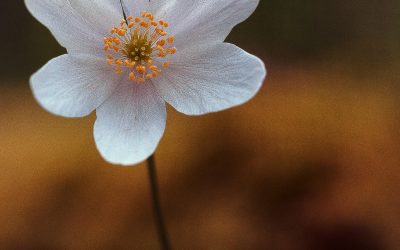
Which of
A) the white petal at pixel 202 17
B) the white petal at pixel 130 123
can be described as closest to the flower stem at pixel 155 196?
the white petal at pixel 130 123

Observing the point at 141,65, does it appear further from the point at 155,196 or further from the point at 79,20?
the point at 155,196

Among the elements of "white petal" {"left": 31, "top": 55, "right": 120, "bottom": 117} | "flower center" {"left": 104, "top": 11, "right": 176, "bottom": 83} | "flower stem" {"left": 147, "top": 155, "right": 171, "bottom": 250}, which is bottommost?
"flower stem" {"left": 147, "top": 155, "right": 171, "bottom": 250}

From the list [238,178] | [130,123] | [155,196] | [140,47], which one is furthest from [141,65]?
[238,178]

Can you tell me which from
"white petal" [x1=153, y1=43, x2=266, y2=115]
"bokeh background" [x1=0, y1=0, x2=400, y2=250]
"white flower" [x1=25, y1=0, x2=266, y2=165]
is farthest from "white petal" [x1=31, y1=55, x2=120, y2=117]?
"bokeh background" [x1=0, y1=0, x2=400, y2=250]

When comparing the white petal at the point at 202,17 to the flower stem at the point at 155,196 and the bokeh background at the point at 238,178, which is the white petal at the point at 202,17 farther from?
the bokeh background at the point at 238,178

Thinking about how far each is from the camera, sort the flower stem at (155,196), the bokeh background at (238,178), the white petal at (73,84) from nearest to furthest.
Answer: the white petal at (73,84) → the flower stem at (155,196) → the bokeh background at (238,178)

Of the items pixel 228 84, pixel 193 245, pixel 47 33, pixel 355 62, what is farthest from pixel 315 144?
Result: pixel 47 33

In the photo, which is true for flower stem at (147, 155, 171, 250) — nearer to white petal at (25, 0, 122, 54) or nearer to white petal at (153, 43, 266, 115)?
white petal at (153, 43, 266, 115)
